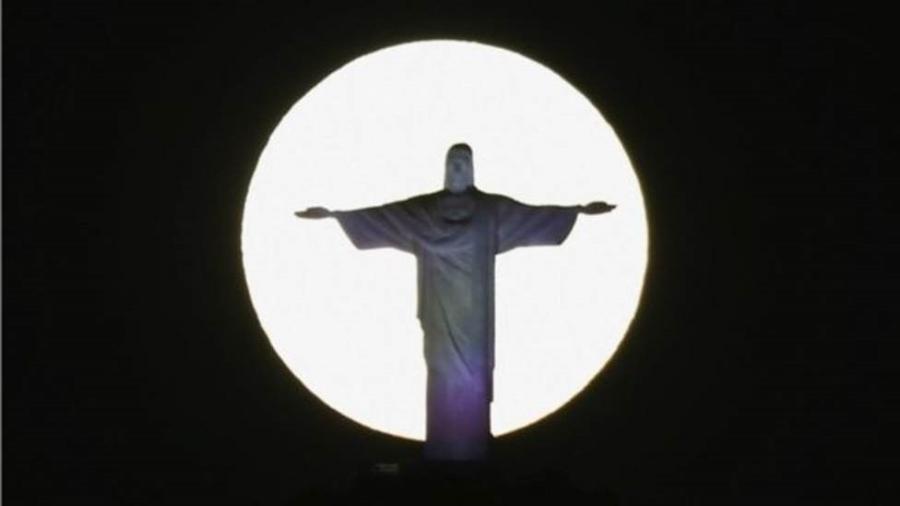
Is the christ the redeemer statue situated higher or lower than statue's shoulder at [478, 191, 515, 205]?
lower

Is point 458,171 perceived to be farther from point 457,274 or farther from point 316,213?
point 316,213

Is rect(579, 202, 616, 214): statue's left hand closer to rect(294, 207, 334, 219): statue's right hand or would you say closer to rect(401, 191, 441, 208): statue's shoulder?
rect(401, 191, 441, 208): statue's shoulder

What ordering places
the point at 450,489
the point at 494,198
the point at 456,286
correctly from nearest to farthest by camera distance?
the point at 450,489 → the point at 456,286 → the point at 494,198

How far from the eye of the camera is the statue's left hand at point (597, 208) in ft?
32.7

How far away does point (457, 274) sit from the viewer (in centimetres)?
994

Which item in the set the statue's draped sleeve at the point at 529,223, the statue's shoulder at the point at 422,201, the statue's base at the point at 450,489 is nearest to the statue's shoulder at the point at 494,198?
the statue's draped sleeve at the point at 529,223

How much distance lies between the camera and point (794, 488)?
11.2 meters

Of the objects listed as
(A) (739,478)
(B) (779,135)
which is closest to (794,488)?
(A) (739,478)

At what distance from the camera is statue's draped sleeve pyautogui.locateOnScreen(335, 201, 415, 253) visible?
10.0m

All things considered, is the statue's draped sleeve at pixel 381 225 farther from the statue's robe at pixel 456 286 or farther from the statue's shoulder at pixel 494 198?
the statue's shoulder at pixel 494 198

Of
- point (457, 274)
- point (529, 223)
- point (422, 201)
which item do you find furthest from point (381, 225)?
point (529, 223)

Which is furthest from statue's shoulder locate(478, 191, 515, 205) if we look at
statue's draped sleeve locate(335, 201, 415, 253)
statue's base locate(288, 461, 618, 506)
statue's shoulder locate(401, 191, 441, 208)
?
statue's base locate(288, 461, 618, 506)

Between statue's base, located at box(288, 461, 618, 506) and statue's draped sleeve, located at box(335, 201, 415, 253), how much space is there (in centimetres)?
86

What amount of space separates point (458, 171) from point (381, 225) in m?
0.37
